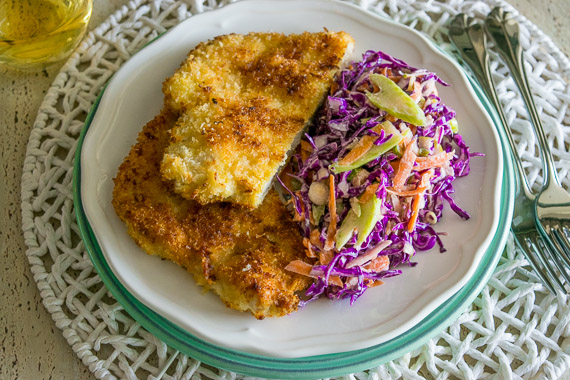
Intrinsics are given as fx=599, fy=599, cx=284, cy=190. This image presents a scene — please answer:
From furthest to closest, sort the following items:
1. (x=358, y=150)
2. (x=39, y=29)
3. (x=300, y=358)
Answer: (x=39, y=29) < (x=358, y=150) < (x=300, y=358)

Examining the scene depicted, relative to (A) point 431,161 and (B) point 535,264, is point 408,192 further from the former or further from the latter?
(B) point 535,264

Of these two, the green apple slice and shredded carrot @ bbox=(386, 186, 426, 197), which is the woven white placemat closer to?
shredded carrot @ bbox=(386, 186, 426, 197)

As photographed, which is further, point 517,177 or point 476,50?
point 476,50

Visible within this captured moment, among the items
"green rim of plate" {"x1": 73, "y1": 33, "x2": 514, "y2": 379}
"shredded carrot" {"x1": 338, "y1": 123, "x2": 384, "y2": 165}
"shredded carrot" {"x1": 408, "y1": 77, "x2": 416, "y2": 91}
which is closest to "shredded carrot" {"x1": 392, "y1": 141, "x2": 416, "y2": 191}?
"shredded carrot" {"x1": 338, "y1": 123, "x2": 384, "y2": 165}

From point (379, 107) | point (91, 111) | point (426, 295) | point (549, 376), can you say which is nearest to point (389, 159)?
point (379, 107)

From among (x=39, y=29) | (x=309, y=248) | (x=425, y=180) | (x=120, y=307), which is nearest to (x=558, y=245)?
(x=425, y=180)

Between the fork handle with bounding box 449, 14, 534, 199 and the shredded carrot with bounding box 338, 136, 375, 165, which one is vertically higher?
the fork handle with bounding box 449, 14, 534, 199

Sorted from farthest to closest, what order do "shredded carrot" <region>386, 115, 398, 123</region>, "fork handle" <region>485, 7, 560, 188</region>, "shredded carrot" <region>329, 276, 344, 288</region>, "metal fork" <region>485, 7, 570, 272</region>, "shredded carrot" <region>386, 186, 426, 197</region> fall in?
"fork handle" <region>485, 7, 560, 188</region> < "metal fork" <region>485, 7, 570, 272</region> < "shredded carrot" <region>386, 115, 398, 123</region> < "shredded carrot" <region>386, 186, 426, 197</region> < "shredded carrot" <region>329, 276, 344, 288</region>

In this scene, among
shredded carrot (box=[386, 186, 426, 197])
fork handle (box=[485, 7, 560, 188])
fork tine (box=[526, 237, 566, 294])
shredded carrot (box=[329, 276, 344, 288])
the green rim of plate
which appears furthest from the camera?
fork handle (box=[485, 7, 560, 188])
